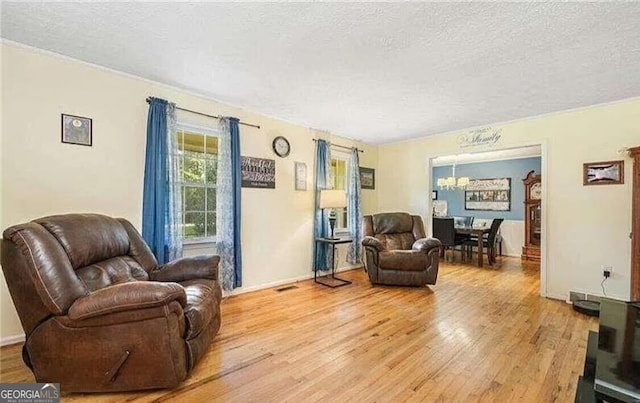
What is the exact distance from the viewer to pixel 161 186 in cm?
295

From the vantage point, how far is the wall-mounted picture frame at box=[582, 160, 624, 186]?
3295mm

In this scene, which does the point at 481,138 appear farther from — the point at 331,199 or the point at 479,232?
the point at 331,199

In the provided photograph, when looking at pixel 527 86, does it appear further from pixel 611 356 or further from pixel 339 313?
pixel 339 313

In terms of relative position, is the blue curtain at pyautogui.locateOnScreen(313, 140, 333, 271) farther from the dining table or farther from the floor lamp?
the dining table

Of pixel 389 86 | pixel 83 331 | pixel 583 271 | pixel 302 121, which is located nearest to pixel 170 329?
pixel 83 331

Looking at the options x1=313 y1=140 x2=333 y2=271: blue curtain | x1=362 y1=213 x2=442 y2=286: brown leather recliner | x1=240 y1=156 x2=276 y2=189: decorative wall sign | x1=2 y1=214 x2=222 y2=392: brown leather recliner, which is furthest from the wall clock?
x1=2 y1=214 x2=222 y2=392: brown leather recliner

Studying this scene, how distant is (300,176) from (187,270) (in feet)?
7.39

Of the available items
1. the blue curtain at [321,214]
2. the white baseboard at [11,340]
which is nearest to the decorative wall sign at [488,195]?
the blue curtain at [321,214]

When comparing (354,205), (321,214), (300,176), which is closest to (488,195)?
(354,205)

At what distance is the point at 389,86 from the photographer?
9.84 feet

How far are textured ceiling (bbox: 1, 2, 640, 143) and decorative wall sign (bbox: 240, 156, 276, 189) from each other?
75 cm

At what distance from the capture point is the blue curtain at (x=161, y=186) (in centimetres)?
291

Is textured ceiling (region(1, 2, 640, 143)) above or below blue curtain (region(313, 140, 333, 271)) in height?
above

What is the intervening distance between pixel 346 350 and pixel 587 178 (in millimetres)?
3475
